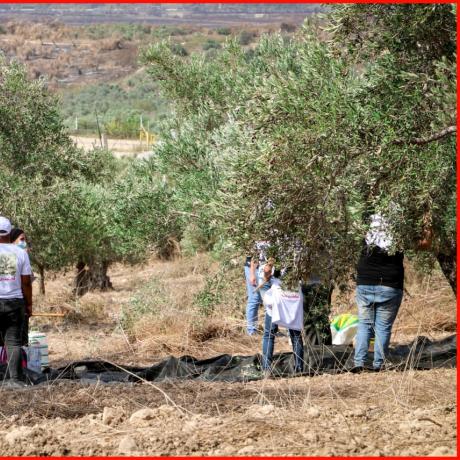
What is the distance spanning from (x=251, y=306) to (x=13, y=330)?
3073mm

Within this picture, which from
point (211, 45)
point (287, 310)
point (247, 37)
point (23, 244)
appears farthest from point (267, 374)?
point (247, 37)

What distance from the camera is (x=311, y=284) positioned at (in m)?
9.19

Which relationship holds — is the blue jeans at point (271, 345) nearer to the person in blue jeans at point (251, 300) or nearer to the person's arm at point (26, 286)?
the person in blue jeans at point (251, 300)

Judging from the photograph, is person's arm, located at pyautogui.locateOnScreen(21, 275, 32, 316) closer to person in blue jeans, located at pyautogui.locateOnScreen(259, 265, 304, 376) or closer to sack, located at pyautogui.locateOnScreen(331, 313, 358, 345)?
person in blue jeans, located at pyautogui.locateOnScreen(259, 265, 304, 376)

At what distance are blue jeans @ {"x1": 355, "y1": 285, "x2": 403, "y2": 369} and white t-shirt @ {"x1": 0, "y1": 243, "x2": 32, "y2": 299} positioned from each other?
9.28ft

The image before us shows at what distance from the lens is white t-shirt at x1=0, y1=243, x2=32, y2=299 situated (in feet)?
28.2

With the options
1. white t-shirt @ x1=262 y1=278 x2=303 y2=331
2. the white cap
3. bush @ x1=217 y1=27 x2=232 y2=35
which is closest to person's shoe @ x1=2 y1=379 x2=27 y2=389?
the white cap

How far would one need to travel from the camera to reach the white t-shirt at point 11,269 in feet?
28.2

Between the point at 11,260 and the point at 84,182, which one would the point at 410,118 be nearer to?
the point at 11,260

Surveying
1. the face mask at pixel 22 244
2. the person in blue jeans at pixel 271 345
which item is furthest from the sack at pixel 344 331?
the face mask at pixel 22 244

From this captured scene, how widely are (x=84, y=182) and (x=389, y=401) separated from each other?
31.1ft

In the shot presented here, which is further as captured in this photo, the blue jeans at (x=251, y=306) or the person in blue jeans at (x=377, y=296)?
the blue jeans at (x=251, y=306)

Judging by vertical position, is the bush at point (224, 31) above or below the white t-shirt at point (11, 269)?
below

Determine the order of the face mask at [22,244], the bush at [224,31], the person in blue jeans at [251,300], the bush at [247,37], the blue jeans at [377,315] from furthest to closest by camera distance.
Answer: the bush at [224,31] → the bush at [247,37] → the person in blue jeans at [251,300] → the face mask at [22,244] → the blue jeans at [377,315]
